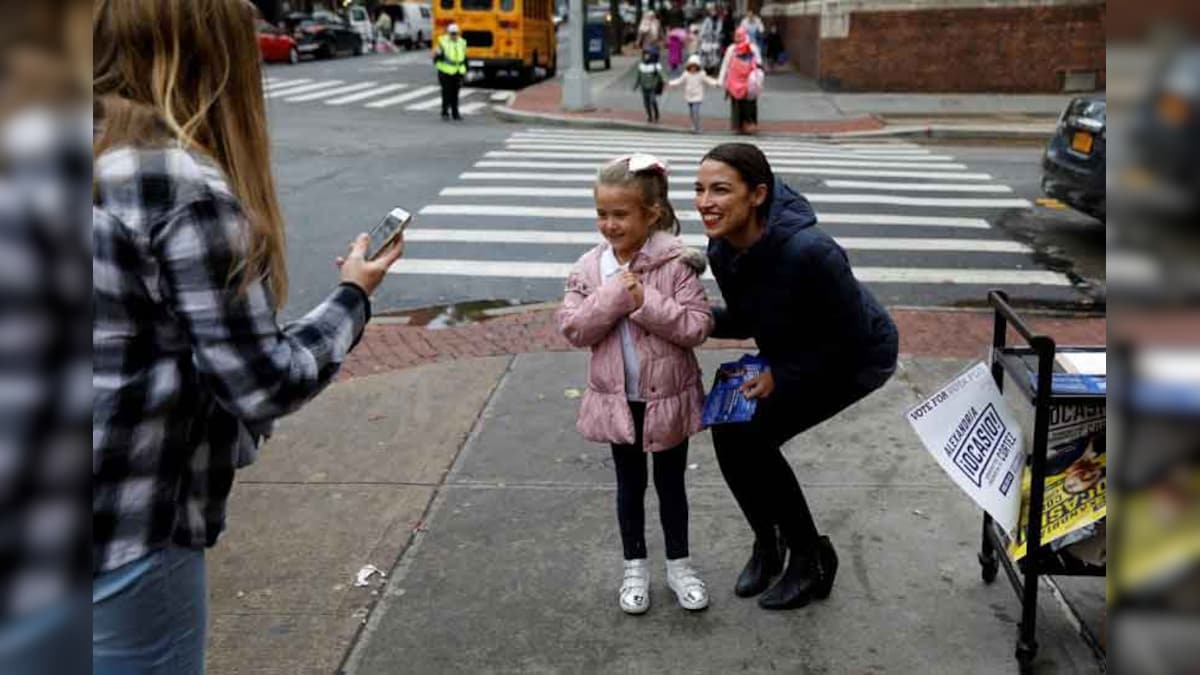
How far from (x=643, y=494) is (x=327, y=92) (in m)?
25.4

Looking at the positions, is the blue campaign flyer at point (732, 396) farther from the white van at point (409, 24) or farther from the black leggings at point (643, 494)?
the white van at point (409, 24)

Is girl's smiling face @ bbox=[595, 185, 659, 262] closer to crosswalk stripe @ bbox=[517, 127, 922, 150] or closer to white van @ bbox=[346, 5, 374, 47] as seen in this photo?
crosswalk stripe @ bbox=[517, 127, 922, 150]

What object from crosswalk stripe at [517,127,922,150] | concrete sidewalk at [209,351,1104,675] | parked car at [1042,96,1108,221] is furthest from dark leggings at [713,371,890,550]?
Result: crosswalk stripe at [517,127,922,150]

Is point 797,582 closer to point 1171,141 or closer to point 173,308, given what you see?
point 173,308

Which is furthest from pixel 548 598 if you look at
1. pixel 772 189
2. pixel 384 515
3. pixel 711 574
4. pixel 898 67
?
pixel 898 67

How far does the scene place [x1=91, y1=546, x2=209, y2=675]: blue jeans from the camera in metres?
1.93

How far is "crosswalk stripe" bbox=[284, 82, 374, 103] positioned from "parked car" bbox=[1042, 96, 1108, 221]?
721 inches

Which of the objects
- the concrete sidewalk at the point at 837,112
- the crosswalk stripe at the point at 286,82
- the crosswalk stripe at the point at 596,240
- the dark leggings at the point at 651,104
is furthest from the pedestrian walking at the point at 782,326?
the crosswalk stripe at the point at 286,82

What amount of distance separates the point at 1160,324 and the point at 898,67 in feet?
85.6

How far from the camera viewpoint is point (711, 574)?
4.13 m

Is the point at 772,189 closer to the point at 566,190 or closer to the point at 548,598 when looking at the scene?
the point at 548,598

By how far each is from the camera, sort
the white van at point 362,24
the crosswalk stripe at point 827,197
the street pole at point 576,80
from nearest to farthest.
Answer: the crosswalk stripe at point 827,197
the street pole at point 576,80
the white van at point 362,24

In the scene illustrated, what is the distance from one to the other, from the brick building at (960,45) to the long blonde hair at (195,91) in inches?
962

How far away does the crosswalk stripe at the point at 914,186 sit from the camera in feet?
43.4
